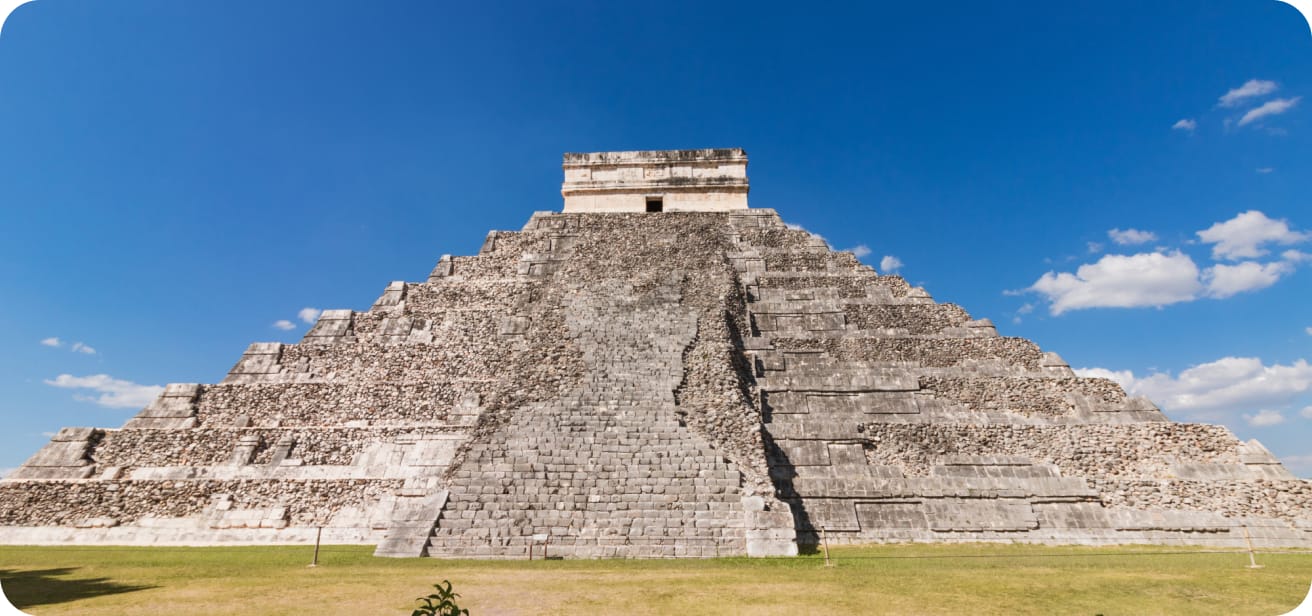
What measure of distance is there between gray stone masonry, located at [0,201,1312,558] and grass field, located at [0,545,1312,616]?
4.88 ft

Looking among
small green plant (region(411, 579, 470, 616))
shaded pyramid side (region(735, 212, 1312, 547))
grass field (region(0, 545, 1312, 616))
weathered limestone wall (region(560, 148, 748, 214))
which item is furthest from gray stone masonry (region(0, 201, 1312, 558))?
small green plant (region(411, 579, 470, 616))

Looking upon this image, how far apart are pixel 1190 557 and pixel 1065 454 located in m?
3.25

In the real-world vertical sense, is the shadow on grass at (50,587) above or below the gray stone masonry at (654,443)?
below

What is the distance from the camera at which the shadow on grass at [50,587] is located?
6.75 m

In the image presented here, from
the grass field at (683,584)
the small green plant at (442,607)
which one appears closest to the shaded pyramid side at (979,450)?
the grass field at (683,584)

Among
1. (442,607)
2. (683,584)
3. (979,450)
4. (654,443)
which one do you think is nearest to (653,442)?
(654,443)

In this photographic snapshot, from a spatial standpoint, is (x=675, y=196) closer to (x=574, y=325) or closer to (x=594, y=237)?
(x=594, y=237)

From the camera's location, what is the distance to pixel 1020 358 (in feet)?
50.6

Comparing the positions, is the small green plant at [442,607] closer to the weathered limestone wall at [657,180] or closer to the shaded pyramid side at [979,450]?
the shaded pyramid side at [979,450]

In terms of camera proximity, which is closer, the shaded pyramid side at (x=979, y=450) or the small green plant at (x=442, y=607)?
the small green plant at (x=442, y=607)

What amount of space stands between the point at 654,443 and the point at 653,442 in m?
0.03

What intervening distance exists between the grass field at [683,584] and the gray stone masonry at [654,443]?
4.88 feet

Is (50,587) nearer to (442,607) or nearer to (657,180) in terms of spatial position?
(442,607)

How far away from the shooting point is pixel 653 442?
12047mm
